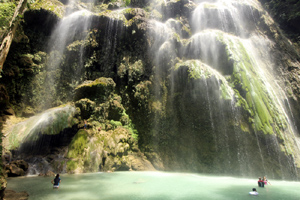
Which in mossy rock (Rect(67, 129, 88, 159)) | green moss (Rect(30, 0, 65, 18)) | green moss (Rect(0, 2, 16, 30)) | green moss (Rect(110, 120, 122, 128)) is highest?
green moss (Rect(30, 0, 65, 18))

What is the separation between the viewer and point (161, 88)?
1773 cm

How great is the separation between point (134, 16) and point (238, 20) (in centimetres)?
1324

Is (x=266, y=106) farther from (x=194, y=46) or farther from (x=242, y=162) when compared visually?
(x=194, y=46)

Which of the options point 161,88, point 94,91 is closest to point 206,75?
point 161,88

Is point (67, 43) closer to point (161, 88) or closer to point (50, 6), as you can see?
point (50, 6)

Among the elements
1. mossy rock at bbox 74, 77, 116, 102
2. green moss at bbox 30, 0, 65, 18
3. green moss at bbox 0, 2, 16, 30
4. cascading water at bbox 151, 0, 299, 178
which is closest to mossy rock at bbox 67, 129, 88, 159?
mossy rock at bbox 74, 77, 116, 102

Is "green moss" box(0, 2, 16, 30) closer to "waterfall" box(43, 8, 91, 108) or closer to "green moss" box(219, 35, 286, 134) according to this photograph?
"waterfall" box(43, 8, 91, 108)

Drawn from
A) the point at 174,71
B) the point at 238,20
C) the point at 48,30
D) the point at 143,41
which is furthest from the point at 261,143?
the point at 48,30

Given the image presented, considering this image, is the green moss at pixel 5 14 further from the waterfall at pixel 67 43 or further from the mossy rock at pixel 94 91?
the mossy rock at pixel 94 91

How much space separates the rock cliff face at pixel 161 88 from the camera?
13.4m

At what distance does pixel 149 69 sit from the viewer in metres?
18.5

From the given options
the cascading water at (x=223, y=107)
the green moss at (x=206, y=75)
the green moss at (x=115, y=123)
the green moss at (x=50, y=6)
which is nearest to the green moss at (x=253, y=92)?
the cascading water at (x=223, y=107)

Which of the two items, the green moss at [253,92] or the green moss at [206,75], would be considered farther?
the green moss at [206,75]

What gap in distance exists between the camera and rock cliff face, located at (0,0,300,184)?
44.0 ft
